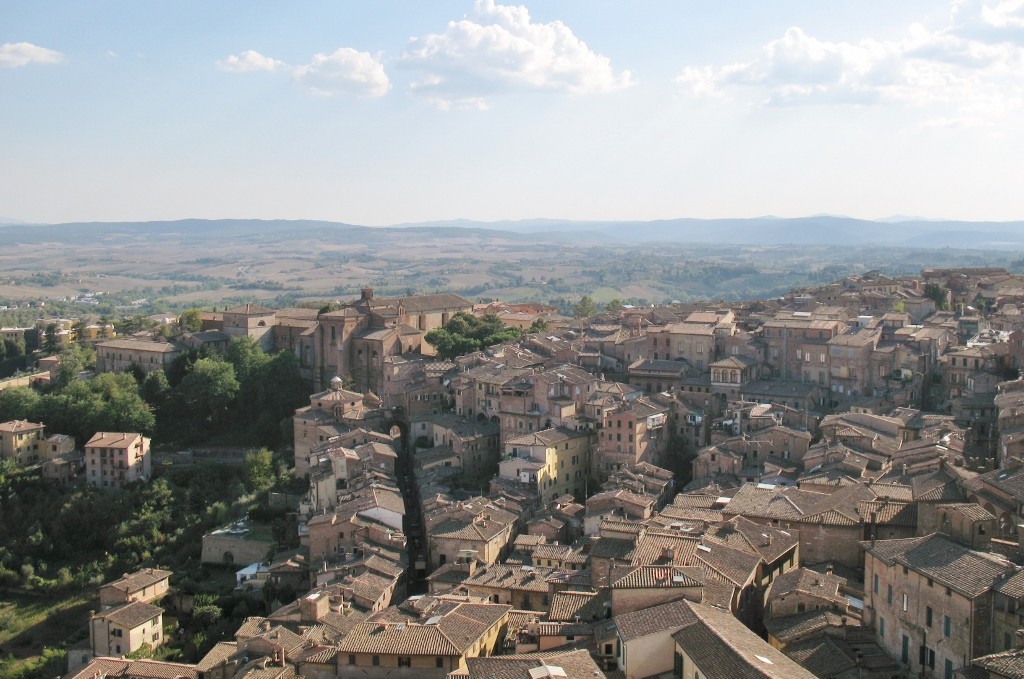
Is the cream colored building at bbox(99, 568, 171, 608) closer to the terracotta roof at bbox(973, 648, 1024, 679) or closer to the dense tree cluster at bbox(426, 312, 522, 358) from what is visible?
the dense tree cluster at bbox(426, 312, 522, 358)

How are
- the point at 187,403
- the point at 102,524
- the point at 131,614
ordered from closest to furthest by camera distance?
the point at 131,614 < the point at 102,524 < the point at 187,403

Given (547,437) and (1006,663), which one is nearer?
(1006,663)

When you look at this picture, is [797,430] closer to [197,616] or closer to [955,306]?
[197,616]

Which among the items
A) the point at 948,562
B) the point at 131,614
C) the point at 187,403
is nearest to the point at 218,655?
the point at 131,614

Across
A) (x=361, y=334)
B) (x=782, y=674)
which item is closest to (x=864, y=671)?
(x=782, y=674)

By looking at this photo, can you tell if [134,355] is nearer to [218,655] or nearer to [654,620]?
[218,655]

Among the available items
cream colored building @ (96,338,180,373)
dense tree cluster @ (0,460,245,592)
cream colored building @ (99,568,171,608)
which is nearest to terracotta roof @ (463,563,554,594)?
cream colored building @ (99,568,171,608)

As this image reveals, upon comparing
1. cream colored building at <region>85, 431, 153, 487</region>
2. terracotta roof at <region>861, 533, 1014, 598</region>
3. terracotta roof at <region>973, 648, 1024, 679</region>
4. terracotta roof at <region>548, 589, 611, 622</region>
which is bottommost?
cream colored building at <region>85, 431, 153, 487</region>

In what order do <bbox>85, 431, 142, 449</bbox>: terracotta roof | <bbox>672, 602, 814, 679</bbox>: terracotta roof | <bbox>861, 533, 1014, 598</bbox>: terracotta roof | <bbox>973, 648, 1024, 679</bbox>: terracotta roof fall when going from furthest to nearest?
1. <bbox>85, 431, 142, 449</bbox>: terracotta roof
2. <bbox>861, 533, 1014, 598</bbox>: terracotta roof
3. <bbox>672, 602, 814, 679</bbox>: terracotta roof
4. <bbox>973, 648, 1024, 679</bbox>: terracotta roof

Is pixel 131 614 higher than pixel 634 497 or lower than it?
lower
